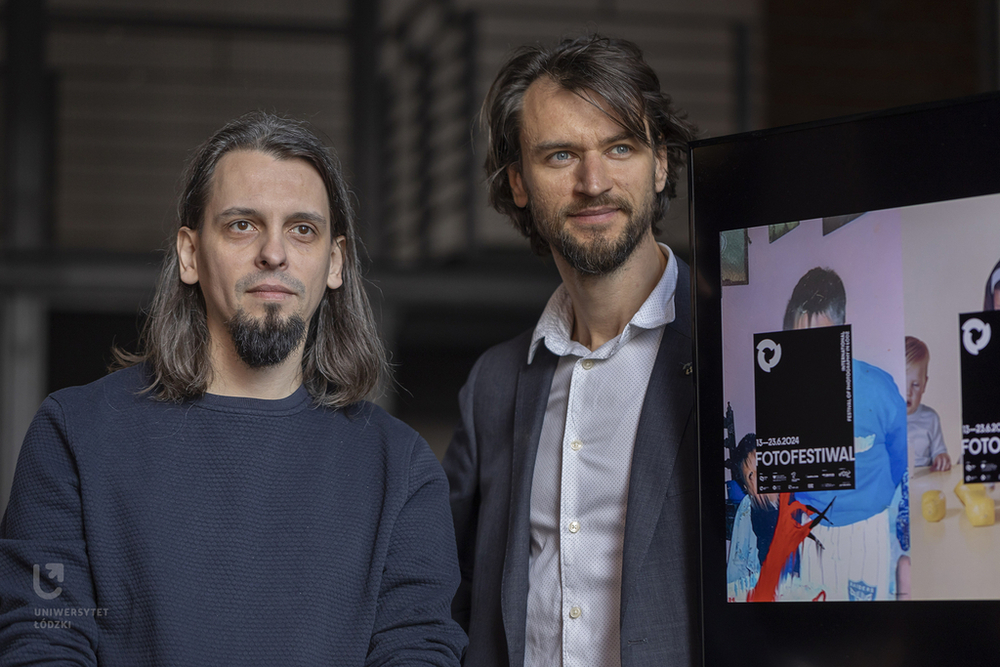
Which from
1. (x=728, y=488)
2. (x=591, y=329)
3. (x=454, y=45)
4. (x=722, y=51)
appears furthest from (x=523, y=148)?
(x=722, y=51)

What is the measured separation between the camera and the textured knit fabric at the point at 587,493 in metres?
1.82

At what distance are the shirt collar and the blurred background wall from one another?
2.58m

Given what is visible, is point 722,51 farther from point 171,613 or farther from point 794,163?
point 171,613

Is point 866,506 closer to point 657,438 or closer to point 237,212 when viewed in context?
point 657,438

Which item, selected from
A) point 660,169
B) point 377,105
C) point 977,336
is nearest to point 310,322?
point 660,169

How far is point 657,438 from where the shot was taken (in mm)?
1811

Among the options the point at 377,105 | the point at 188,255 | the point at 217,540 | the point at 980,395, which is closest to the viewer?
the point at 980,395

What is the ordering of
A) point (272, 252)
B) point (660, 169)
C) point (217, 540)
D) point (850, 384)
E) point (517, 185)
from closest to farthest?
point (850, 384) → point (217, 540) → point (272, 252) → point (660, 169) → point (517, 185)

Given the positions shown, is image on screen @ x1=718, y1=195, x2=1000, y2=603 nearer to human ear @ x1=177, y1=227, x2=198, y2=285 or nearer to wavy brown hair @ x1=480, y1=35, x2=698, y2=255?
wavy brown hair @ x1=480, y1=35, x2=698, y2=255

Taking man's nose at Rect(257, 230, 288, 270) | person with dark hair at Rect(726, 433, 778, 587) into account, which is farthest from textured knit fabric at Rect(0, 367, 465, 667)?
person with dark hair at Rect(726, 433, 778, 587)

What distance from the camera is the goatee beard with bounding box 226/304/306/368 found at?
1749 millimetres

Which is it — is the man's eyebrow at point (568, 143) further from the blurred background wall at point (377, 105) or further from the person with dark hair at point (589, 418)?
the blurred background wall at point (377, 105)

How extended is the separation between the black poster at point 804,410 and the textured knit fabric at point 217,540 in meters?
0.61

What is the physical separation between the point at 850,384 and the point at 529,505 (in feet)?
2.32
